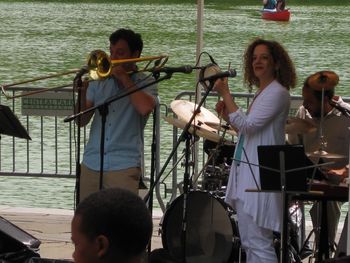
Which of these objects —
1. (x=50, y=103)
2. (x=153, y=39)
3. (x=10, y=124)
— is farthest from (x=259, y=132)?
(x=153, y=39)

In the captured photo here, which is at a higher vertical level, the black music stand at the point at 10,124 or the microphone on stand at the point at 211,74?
the microphone on stand at the point at 211,74

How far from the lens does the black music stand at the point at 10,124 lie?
6.61m

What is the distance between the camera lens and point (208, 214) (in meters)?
7.36

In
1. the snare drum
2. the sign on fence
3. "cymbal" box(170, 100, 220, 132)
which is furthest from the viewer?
the sign on fence

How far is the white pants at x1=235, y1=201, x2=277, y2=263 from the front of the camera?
21.4 ft

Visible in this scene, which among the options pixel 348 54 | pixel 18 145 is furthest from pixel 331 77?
pixel 348 54

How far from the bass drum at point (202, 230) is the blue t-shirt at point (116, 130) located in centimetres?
68

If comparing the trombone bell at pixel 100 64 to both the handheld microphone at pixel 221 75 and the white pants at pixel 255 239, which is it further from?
the white pants at pixel 255 239

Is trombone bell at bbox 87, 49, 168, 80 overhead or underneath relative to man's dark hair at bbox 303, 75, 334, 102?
overhead

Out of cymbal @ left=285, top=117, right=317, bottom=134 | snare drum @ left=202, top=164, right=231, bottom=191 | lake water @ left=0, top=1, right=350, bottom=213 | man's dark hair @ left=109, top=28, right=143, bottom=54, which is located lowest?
lake water @ left=0, top=1, right=350, bottom=213

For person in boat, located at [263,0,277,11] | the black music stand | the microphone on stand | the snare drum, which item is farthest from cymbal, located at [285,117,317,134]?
person in boat, located at [263,0,277,11]

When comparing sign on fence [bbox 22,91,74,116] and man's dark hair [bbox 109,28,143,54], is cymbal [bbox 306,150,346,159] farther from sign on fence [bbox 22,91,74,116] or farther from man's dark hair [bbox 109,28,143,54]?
sign on fence [bbox 22,91,74,116]

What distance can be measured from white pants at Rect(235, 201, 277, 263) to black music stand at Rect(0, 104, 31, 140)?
4.48 ft

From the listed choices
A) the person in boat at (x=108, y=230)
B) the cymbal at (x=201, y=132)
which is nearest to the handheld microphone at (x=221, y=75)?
the cymbal at (x=201, y=132)
